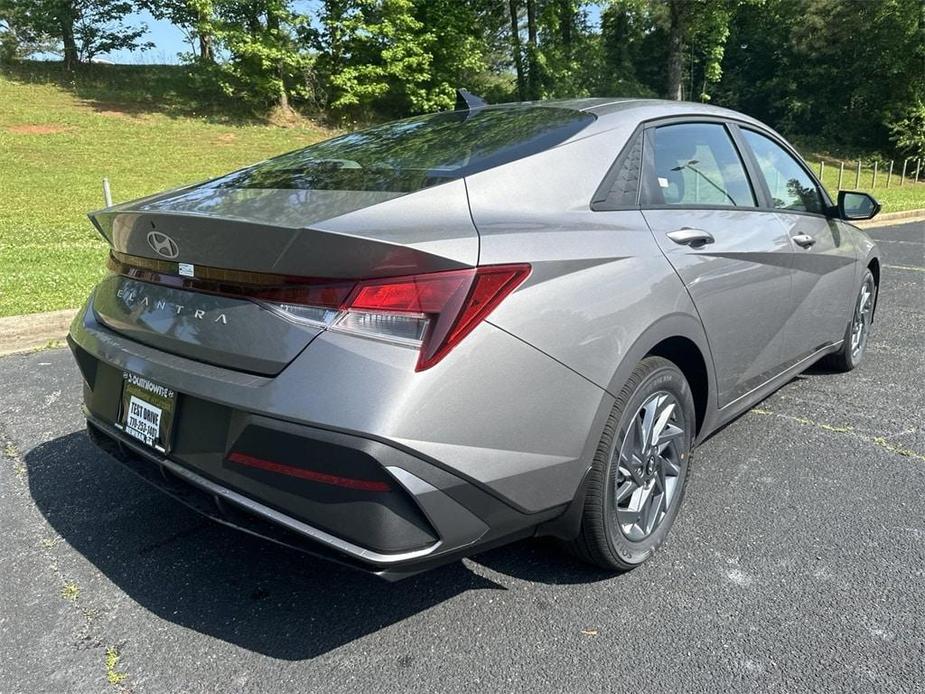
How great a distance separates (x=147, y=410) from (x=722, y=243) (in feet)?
7.02

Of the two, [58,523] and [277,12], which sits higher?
[277,12]

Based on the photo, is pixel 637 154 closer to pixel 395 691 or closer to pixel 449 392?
pixel 449 392

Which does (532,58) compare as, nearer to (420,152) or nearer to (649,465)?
(420,152)

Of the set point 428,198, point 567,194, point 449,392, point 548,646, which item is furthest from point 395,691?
point 567,194

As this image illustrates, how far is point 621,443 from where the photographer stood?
2291 millimetres

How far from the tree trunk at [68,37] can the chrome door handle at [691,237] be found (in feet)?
120

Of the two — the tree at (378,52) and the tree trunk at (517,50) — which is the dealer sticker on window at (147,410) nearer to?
the tree at (378,52)

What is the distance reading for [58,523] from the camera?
111 inches

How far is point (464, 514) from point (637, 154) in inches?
59.4

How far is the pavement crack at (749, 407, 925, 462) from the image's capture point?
3.44m

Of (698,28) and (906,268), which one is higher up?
(698,28)

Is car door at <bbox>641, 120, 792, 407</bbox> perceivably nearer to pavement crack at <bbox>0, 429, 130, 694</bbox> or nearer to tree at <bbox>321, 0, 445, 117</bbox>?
pavement crack at <bbox>0, 429, 130, 694</bbox>

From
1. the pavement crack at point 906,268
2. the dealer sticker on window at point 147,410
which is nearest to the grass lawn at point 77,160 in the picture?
the dealer sticker on window at point 147,410

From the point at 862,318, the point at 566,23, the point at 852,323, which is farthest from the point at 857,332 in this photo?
the point at 566,23
